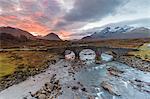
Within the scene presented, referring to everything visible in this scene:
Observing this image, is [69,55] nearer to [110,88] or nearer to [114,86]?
[114,86]

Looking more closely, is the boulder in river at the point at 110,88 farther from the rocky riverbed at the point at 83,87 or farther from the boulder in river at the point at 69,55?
the boulder in river at the point at 69,55

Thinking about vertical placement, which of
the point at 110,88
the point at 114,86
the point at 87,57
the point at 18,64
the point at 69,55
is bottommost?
the point at 87,57

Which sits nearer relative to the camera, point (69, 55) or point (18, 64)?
point (18, 64)

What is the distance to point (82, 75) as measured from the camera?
224 feet

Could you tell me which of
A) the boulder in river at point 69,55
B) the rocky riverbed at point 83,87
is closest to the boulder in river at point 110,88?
the rocky riverbed at point 83,87

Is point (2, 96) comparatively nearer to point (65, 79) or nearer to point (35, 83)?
point (35, 83)

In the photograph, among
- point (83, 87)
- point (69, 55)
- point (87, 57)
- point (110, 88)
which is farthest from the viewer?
point (69, 55)

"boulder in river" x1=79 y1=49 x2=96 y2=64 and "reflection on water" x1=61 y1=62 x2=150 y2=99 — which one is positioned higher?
"reflection on water" x1=61 y1=62 x2=150 y2=99

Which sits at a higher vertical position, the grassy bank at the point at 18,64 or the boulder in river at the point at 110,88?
the grassy bank at the point at 18,64

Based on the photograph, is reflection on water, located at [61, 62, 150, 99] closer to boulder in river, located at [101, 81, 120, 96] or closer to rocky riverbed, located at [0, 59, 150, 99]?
rocky riverbed, located at [0, 59, 150, 99]

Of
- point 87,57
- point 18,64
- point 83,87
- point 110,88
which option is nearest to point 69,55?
point 87,57

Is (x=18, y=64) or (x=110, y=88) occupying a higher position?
(x=18, y=64)

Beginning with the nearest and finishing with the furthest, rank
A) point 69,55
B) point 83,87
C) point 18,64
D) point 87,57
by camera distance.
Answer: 1. point 83,87
2. point 18,64
3. point 87,57
4. point 69,55

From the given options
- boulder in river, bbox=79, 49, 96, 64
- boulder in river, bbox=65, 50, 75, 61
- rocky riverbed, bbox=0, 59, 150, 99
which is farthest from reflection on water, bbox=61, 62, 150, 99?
boulder in river, bbox=65, 50, 75, 61
